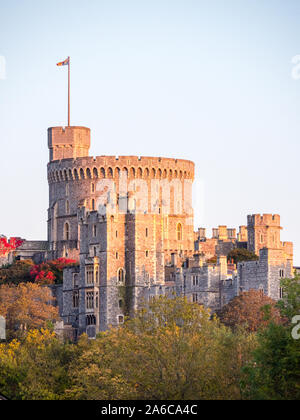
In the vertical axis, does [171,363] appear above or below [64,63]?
below

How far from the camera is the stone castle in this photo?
127250mm

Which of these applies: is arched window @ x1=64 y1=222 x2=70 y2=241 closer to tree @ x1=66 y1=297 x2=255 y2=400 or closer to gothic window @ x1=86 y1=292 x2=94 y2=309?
gothic window @ x1=86 y1=292 x2=94 y2=309

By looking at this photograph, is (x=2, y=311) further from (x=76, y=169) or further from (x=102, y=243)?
(x=76, y=169)

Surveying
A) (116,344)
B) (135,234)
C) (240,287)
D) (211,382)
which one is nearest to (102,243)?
(135,234)

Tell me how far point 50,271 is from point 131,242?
54.7 feet

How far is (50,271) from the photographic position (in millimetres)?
150375

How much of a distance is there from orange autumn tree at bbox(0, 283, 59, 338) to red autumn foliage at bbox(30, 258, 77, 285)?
24.2ft

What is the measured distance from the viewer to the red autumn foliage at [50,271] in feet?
487

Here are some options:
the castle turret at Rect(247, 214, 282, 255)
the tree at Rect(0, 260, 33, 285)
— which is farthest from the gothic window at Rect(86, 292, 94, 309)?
the castle turret at Rect(247, 214, 282, 255)

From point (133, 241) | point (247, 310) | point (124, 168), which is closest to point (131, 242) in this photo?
point (133, 241)

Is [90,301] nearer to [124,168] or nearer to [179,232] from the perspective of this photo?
[179,232]
